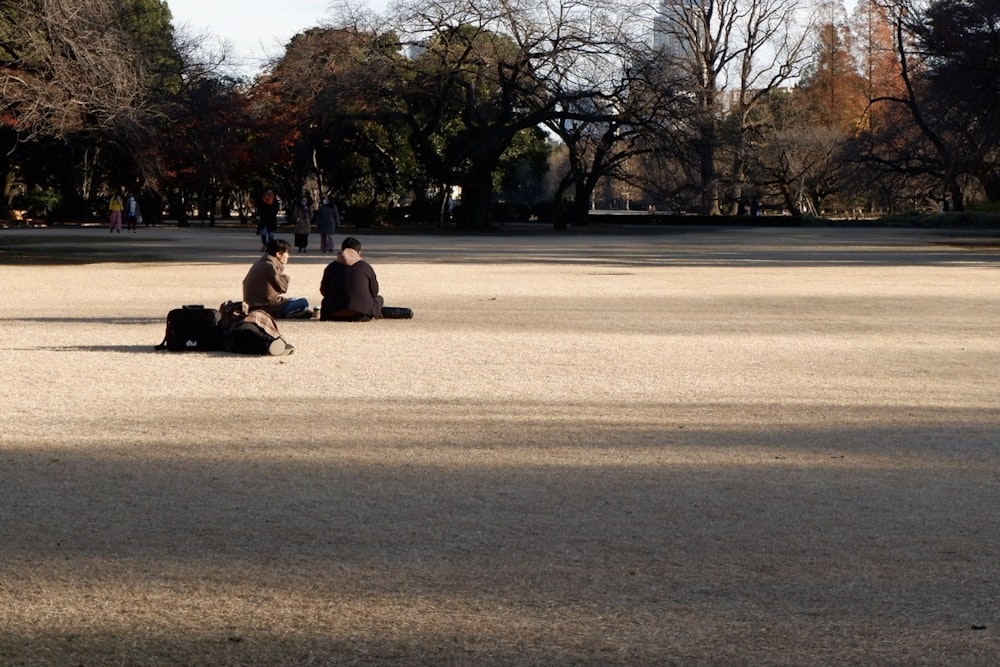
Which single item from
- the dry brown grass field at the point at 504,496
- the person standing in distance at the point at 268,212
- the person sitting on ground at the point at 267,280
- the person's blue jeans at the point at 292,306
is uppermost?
the person standing in distance at the point at 268,212

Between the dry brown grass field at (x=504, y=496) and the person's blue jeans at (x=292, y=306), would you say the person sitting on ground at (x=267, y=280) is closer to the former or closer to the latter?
the dry brown grass field at (x=504, y=496)

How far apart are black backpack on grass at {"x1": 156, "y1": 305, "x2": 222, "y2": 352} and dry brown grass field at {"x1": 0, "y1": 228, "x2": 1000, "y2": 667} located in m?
0.24

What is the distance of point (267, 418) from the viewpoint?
9.30 m

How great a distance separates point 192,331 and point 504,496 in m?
6.96

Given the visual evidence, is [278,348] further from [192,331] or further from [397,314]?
[397,314]

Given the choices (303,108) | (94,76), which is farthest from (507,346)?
(303,108)

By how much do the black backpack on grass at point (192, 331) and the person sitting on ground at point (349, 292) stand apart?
2830 mm

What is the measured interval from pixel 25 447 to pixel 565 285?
15.5 metres

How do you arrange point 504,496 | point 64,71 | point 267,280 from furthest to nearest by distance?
point 64,71
point 267,280
point 504,496

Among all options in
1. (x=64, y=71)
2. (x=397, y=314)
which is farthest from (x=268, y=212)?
(x=397, y=314)

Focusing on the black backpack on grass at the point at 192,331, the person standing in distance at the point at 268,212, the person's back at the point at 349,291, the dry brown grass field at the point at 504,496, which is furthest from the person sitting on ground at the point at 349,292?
the person standing in distance at the point at 268,212

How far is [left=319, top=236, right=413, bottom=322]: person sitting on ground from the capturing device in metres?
15.9

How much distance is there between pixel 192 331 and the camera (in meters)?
13.1

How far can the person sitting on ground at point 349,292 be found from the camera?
1591 centimetres
